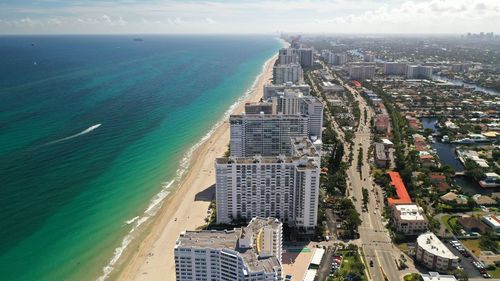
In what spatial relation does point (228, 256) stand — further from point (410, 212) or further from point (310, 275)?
point (410, 212)

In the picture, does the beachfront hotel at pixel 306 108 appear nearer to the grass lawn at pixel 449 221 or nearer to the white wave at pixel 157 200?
the white wave at pixel 157 200

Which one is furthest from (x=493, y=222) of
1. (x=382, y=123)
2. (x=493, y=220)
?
(x=382, y=123)

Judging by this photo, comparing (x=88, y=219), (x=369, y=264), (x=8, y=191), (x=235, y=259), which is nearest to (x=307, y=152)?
(x=369, y=264)

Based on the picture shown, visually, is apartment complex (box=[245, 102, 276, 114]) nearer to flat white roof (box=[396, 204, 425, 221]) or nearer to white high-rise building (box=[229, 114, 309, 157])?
white high-rise building (box=[229, 114, 309, 157])

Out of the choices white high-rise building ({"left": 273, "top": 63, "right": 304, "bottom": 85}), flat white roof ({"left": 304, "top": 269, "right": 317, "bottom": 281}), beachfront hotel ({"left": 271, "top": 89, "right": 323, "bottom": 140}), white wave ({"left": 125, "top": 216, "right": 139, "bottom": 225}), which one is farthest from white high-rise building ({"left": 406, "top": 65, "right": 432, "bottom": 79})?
flat white roof ({"left": 304, "top": 269, "right": 317, "bottom": 281})

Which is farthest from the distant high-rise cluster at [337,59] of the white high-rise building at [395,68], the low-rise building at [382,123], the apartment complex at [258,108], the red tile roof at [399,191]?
the red tile roof at [399,191]

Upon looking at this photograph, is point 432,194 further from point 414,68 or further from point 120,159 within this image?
point 414,68
